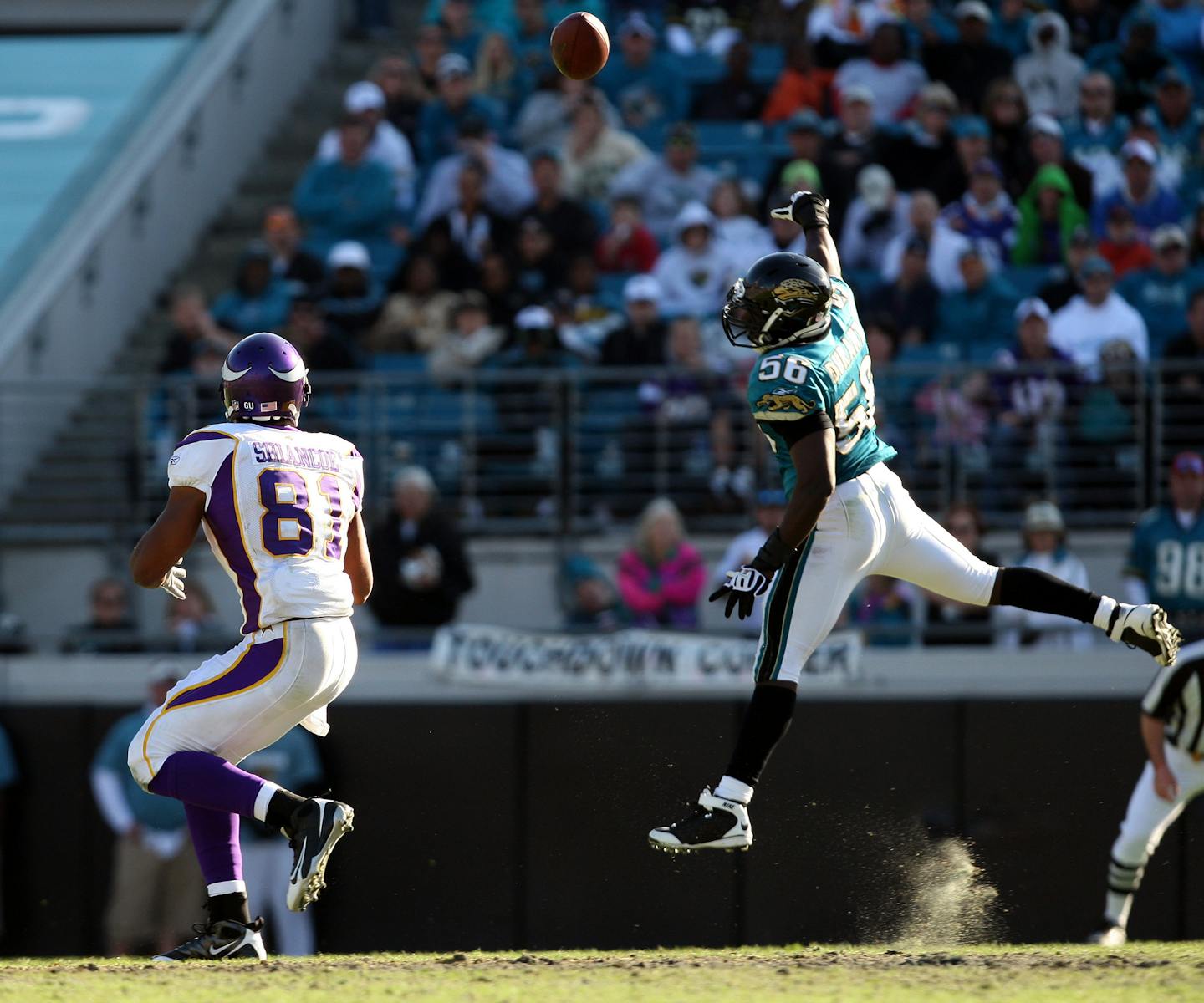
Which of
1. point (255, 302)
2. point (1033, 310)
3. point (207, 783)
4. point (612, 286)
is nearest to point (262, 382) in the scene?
point (207, 783)

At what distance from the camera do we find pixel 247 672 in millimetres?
6289

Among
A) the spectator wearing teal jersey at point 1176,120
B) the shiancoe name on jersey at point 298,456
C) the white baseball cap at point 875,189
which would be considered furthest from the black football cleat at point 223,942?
the spectator wearing teal jersey at point 1176,120

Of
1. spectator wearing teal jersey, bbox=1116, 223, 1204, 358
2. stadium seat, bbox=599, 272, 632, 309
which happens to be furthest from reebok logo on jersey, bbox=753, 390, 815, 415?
stadium seat, bbox=599, 272, 632, 309

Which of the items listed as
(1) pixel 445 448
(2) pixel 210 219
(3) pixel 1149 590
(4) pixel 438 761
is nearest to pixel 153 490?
(1) pixel 445 448

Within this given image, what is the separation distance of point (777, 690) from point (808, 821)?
72.0 inches

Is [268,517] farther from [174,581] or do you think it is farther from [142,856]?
[142,856]

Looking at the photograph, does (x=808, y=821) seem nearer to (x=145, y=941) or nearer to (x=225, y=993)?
(x=225, y=993)

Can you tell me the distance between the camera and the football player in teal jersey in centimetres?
634

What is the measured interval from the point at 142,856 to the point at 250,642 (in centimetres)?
449

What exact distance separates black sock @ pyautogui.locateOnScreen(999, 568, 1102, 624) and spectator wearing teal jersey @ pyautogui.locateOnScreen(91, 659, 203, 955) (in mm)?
5000

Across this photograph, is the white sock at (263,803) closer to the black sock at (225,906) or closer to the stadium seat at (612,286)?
the black sock at (225,906)

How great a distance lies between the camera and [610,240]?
500 inches

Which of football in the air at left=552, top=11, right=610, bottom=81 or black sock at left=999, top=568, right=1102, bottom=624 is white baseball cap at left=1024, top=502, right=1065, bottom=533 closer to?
black sock at left=999, top=568, right=1102, bottom=624

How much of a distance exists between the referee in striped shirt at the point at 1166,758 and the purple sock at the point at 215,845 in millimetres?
3699
